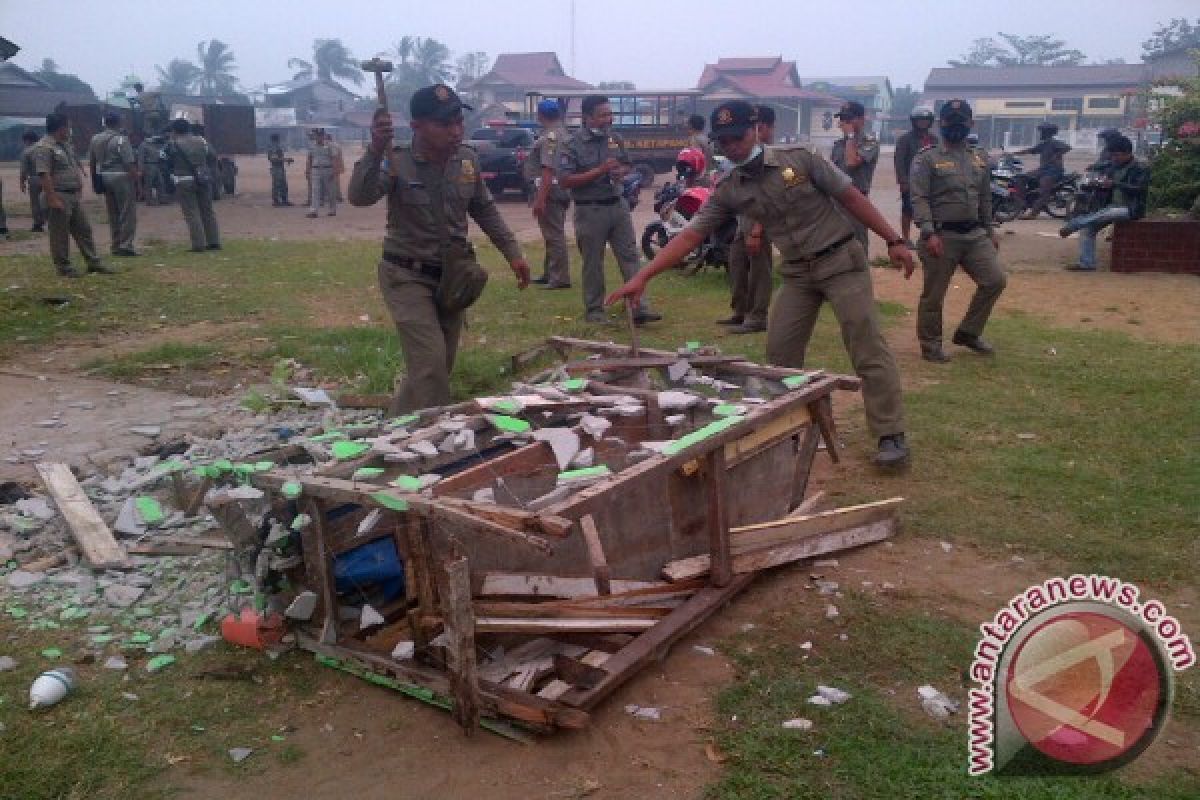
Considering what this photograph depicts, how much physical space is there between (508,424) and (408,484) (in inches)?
30.1

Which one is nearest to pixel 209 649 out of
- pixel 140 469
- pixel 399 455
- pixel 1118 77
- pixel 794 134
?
pixel 399 455

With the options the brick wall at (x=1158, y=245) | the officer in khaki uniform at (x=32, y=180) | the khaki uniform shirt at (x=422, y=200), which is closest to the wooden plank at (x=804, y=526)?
the khaki uniform shirt at (x=422, y=200)

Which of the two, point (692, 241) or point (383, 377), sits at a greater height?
point (692, 241)

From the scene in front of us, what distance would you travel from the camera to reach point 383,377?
6715 mm

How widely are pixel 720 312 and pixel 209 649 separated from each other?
6681 millimetres

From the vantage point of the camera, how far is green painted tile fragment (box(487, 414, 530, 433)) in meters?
4.02

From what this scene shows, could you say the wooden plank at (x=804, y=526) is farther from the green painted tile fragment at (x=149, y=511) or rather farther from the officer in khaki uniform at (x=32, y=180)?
the officer in khaki uniform at (x=32, y=180)

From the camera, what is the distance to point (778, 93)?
185 feet

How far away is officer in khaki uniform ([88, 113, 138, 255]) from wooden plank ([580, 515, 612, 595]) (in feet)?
39.1

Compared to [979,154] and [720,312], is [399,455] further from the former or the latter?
[720,312]

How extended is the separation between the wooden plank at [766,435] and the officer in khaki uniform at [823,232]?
94 cm

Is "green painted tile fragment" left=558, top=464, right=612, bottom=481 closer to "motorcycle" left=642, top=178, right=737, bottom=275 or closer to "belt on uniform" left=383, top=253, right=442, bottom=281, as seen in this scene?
"belt on uniform" left=383, top=253, right=442, bottom=281

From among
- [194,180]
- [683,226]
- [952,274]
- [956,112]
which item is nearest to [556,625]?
[952,274]

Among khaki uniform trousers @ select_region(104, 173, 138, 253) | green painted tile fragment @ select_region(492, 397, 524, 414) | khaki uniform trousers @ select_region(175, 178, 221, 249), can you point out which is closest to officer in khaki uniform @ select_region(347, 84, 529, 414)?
green painted tile fragment @ select_region(492, 397, 524, 414)
